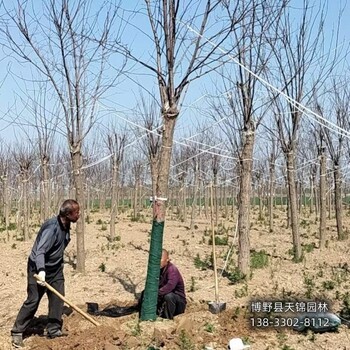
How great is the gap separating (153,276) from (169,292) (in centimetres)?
43

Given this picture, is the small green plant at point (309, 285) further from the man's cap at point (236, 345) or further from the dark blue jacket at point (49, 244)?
the dark blue jacket at point (49, 244)

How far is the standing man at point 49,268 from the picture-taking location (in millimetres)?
4570

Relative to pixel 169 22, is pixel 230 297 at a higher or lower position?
lower

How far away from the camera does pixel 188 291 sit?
6.63 meters

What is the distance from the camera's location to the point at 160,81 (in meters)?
5.01

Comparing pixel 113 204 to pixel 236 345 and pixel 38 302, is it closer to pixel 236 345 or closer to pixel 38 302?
pixel 38 302

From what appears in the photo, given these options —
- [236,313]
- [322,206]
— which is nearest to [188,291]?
[236,313]

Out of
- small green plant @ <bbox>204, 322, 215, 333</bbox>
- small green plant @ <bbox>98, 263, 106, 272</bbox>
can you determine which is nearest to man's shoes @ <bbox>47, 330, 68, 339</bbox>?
small green plant @ <bbox>204, 322, 215, 333</bbox>

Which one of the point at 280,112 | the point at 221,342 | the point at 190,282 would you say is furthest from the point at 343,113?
the point at 221,342

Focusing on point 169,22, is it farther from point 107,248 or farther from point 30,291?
point 107,248

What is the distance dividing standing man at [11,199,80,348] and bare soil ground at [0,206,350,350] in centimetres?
17

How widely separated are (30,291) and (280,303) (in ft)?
8.38

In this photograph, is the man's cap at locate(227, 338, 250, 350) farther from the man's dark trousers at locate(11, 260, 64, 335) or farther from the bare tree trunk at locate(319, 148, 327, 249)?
the bare tree trunk at locate(319, 148, 327, 249)

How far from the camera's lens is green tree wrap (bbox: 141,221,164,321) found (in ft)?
15.9
